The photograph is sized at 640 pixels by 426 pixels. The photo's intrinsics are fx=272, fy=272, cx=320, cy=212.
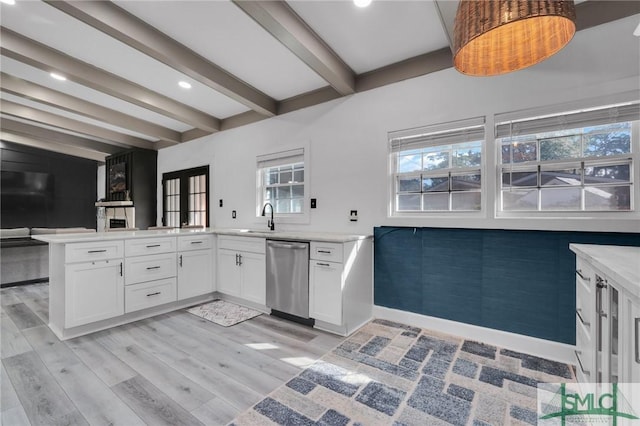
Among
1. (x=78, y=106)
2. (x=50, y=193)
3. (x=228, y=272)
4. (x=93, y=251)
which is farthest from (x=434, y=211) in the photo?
(x=50, y=193)

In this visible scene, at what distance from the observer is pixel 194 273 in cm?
351

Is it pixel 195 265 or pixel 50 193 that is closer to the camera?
pixel 195 265

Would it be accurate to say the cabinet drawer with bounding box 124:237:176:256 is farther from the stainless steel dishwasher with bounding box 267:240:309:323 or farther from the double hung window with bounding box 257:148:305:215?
the double hung window with bounding box 257:148:305:215

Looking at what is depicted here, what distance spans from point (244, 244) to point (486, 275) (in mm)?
2646

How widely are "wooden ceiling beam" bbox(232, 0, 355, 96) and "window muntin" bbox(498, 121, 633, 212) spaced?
1.76 meters


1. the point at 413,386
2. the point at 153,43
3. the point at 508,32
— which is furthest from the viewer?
the point at 153,43

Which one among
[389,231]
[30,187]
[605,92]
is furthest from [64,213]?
[605,92]

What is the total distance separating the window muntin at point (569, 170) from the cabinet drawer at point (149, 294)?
3.69 metres

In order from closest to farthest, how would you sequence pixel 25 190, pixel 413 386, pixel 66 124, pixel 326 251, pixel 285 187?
pixel 413 386 < pixel 326 251 < pixel 285 187 < pixel 66 124 < pixel 25 190

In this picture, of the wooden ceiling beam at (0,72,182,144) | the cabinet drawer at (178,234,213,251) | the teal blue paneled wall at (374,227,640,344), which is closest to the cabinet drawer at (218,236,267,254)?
the cabinet drawer at (178,234,213,251)

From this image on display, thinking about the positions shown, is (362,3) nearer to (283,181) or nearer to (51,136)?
(283,181)

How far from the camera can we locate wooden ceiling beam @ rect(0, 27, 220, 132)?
8.91 feet

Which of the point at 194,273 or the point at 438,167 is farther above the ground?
the point at 438,167

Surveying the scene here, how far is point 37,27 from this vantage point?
257 centimetres
